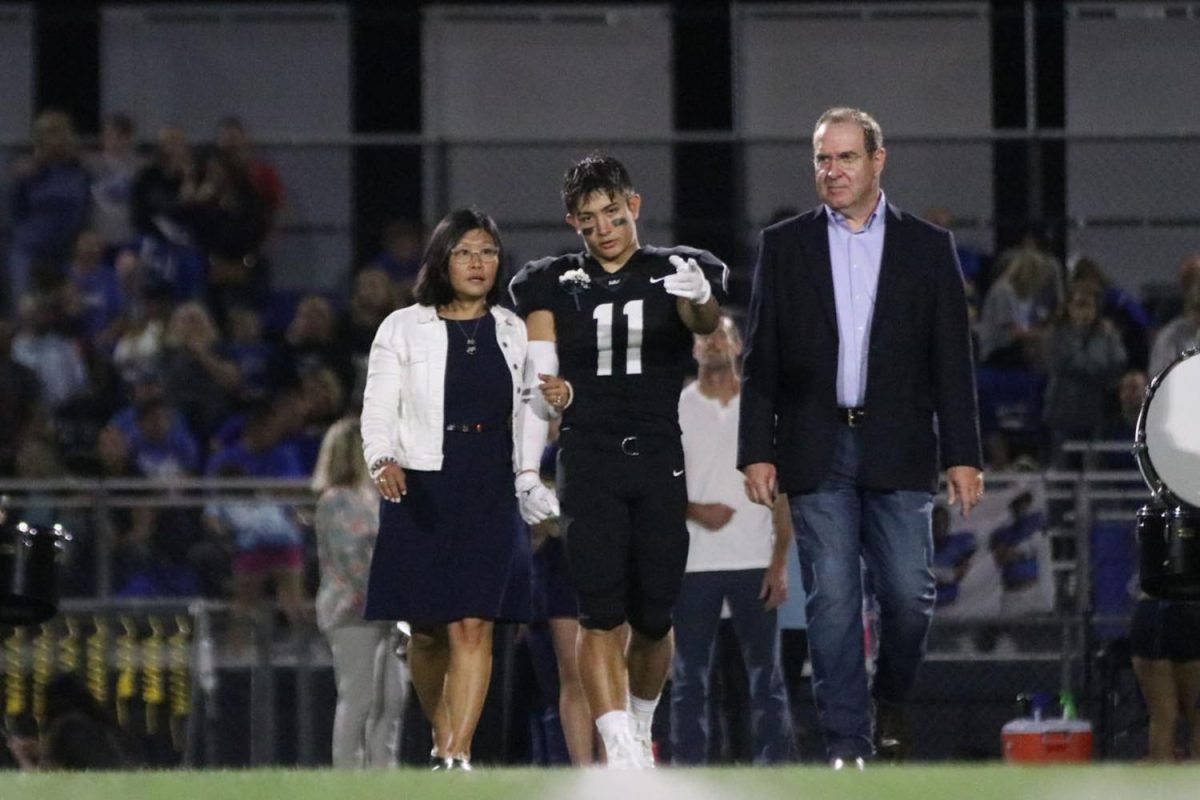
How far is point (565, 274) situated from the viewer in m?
8.37

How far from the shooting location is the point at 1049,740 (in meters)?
11.2

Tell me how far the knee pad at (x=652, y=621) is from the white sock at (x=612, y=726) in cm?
39

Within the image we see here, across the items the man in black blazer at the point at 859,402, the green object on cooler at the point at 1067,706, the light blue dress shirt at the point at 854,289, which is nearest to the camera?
the man in black blazer at the point at 859,402

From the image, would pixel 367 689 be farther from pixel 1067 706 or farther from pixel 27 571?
pixel 1067 706

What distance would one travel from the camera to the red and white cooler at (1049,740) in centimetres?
1111

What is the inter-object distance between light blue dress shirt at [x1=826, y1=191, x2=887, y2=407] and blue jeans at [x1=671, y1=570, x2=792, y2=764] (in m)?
2.47

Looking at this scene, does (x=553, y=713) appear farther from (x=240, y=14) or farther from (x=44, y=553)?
(x=240, y=14)

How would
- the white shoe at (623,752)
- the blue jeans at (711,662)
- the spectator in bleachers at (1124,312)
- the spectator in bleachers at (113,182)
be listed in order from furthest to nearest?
1. the spectator in bleachers at (113,182)
2. the spectator in bleachers at (1124,312)
3. the blue jeans at (711,662)
4. the white shoe at (623,752)

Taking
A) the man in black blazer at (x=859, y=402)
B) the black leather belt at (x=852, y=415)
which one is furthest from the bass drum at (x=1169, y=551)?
the black leather belt at (x=852, y=415)

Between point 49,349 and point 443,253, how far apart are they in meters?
6.44

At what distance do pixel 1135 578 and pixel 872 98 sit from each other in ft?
14.9

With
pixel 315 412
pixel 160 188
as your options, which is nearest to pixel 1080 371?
pixel 315 412

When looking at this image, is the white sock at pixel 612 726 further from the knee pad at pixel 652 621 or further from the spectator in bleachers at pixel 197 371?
the spectator in bleachers at pixel 197 371

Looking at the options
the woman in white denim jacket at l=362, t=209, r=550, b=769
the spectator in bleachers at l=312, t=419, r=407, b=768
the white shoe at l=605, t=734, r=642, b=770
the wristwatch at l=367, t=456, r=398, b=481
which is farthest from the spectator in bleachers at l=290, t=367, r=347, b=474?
the white shoe at l=605, t=734, r=642, b=770
